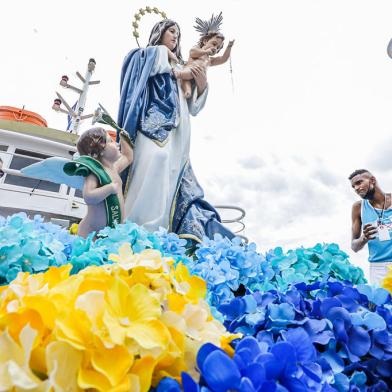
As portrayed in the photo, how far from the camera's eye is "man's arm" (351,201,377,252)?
6.79 ft

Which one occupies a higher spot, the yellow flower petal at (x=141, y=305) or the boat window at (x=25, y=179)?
the boat window at (x=25, y=179)

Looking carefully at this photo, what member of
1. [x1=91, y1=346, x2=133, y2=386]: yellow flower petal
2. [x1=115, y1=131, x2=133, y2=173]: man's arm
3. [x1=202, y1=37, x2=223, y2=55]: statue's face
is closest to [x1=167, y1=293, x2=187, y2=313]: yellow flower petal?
[x1=91, y1=346, x2=133, y2=386]: yellow flower petal

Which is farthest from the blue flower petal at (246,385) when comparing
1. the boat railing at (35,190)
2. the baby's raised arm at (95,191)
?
the boat railing at (35,190)

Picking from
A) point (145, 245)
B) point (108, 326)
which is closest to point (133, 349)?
point (108, 326)

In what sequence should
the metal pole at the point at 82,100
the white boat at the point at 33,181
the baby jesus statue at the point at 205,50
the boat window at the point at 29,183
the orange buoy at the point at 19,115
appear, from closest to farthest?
the baby jesus statue at the point at 205,50 → the white boat at the point at 33,181 → the boat window at the point at 29,183 → the orange buoy at the point at 19,115 → the metal pole at the point at 82,100

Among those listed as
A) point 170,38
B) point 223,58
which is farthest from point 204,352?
point 223,58

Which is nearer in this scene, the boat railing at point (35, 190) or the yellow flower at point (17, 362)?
the yellow flower at point (17, 362)

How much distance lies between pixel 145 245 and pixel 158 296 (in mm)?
772

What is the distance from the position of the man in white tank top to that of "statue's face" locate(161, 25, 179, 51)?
1.72 meters

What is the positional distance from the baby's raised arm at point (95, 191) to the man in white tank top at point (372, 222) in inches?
60.3

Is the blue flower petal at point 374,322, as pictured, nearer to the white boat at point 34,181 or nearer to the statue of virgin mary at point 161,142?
the statue of virgin mary at point 161,142

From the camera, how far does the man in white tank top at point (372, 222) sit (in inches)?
81.7

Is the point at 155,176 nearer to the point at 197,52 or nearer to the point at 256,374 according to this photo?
the point at 197,52

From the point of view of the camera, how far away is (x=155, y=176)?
229 centimetres
